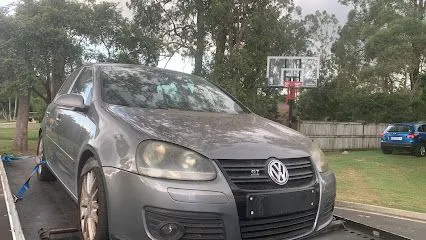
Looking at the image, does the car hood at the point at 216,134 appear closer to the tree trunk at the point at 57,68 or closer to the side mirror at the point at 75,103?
the side mirror at the point at 75,103

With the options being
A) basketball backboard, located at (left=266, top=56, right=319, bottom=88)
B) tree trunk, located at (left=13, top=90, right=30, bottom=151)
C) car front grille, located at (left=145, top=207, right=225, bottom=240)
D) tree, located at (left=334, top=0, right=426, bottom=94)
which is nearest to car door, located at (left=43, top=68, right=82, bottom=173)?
car front grille, located at (left=145, top=207, right=225, bottom=240)

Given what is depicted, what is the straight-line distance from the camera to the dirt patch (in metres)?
9.34

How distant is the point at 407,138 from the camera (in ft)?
73.0

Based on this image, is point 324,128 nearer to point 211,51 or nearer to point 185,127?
point 211,51

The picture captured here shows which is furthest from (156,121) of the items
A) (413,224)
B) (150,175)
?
(413,224)

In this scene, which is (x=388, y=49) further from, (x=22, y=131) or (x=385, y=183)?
(x=22, y=131)

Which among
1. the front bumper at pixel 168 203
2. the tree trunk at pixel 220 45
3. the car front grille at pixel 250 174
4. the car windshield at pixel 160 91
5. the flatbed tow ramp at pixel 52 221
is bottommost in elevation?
the flatbed tow ramp at pixel 52 221

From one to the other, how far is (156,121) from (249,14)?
21.1 m

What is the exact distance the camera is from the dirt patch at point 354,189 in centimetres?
934

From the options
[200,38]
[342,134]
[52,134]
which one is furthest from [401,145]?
[52,134]

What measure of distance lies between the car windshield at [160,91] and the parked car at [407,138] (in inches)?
782

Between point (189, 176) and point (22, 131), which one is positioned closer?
point (189, 176)

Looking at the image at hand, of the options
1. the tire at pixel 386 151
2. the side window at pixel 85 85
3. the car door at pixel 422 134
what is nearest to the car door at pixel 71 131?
the side window at pixel 85 85

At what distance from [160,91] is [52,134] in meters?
1.37
